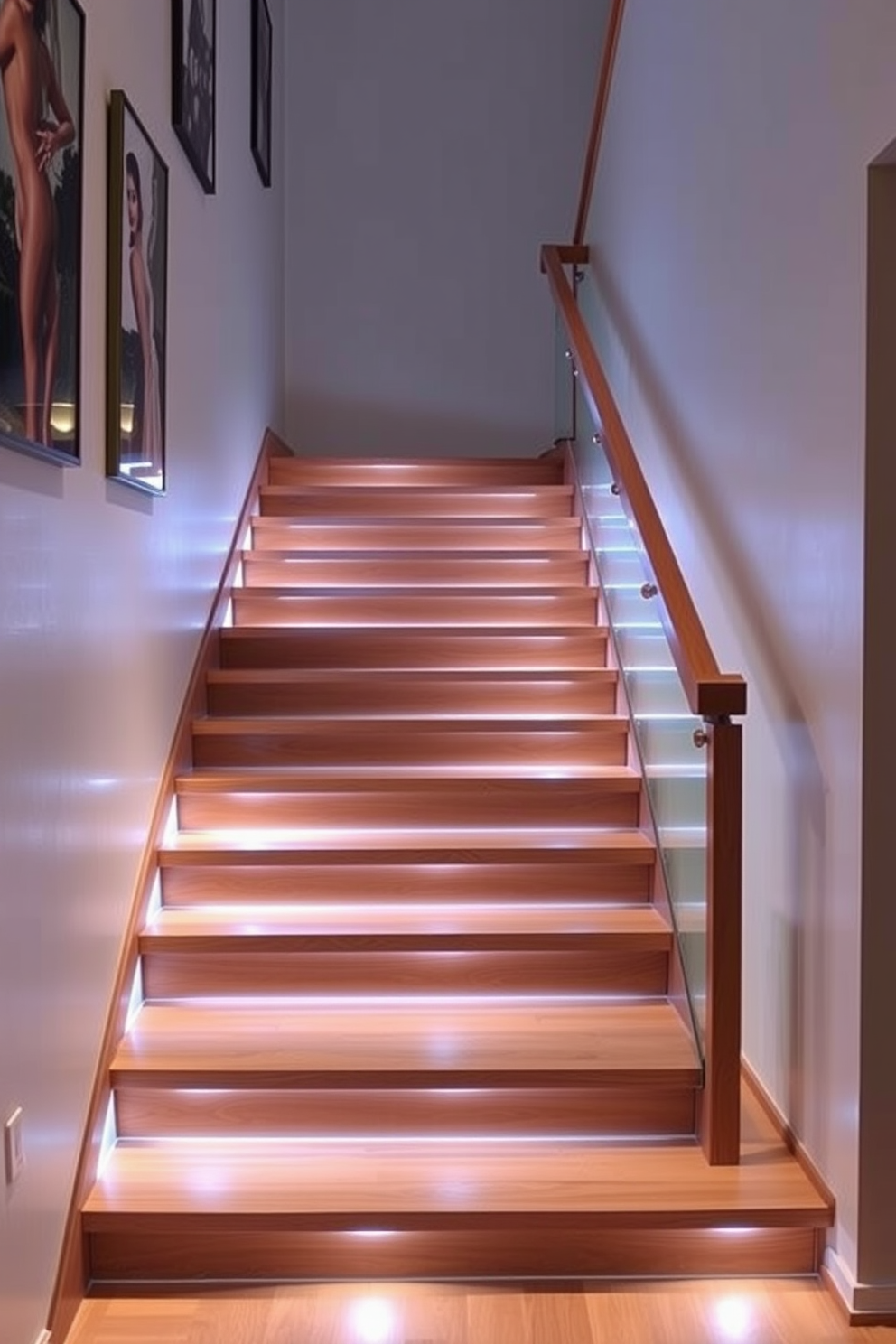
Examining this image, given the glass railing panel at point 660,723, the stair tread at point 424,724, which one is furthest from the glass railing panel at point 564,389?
the stair tread at point 424,724

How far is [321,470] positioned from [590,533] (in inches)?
58.3

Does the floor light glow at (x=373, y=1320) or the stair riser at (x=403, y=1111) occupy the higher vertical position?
the stair riser at (x=403, y=1111)

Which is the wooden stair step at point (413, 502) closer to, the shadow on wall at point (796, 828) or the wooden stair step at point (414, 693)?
the wooden stair step at point (414, 693)

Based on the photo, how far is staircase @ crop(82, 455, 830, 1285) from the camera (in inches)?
95.7

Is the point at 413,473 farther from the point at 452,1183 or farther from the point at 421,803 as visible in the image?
the point at 452,1183

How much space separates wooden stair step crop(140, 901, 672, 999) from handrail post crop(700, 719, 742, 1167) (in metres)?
0.46

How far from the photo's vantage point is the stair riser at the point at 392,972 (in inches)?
120

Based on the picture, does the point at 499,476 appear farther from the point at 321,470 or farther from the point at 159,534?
the point at 159,534

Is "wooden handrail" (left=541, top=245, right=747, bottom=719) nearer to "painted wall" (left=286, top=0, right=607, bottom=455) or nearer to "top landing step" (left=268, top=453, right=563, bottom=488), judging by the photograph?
"top landing step" (left=268, top=453, right=563, bottom=488)

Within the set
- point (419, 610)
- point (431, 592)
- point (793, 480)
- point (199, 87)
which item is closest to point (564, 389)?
point (431, 592)

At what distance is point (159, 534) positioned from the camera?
11.0 feet

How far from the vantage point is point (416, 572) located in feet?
15.5

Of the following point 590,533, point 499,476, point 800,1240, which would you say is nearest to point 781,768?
point 800,1240

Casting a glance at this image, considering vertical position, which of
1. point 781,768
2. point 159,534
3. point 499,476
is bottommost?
point 781,768
